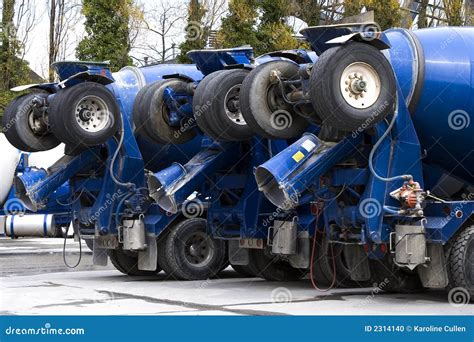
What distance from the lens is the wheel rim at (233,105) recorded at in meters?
12.0

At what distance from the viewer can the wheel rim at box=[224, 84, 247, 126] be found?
472 inches

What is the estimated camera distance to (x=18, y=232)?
25.0 metres

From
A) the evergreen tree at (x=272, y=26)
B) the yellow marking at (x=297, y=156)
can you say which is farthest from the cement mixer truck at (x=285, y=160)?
the evergreen tree at (x=272, y=26)

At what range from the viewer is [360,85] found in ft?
33.8

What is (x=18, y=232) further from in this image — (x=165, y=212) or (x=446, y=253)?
(x=446, y=253)

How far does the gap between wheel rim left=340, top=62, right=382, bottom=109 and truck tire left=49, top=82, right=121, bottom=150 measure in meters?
4.00

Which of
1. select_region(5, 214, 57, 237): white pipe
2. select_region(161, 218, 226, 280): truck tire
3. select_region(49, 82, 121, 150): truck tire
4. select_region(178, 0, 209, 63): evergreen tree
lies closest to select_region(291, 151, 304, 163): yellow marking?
select_region(49, 82, 121, 150): truck tire

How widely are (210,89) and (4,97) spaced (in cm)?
1936

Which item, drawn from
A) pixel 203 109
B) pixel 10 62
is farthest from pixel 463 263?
pixel 10 62

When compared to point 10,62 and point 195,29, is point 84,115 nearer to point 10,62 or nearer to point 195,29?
point 195,29

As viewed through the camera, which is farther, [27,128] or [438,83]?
[27,128]

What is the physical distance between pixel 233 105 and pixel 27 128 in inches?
134

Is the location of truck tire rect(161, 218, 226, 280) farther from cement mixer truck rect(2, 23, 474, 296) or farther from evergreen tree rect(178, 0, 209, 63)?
evergreen tree rect(178, 0, 209, 63)
